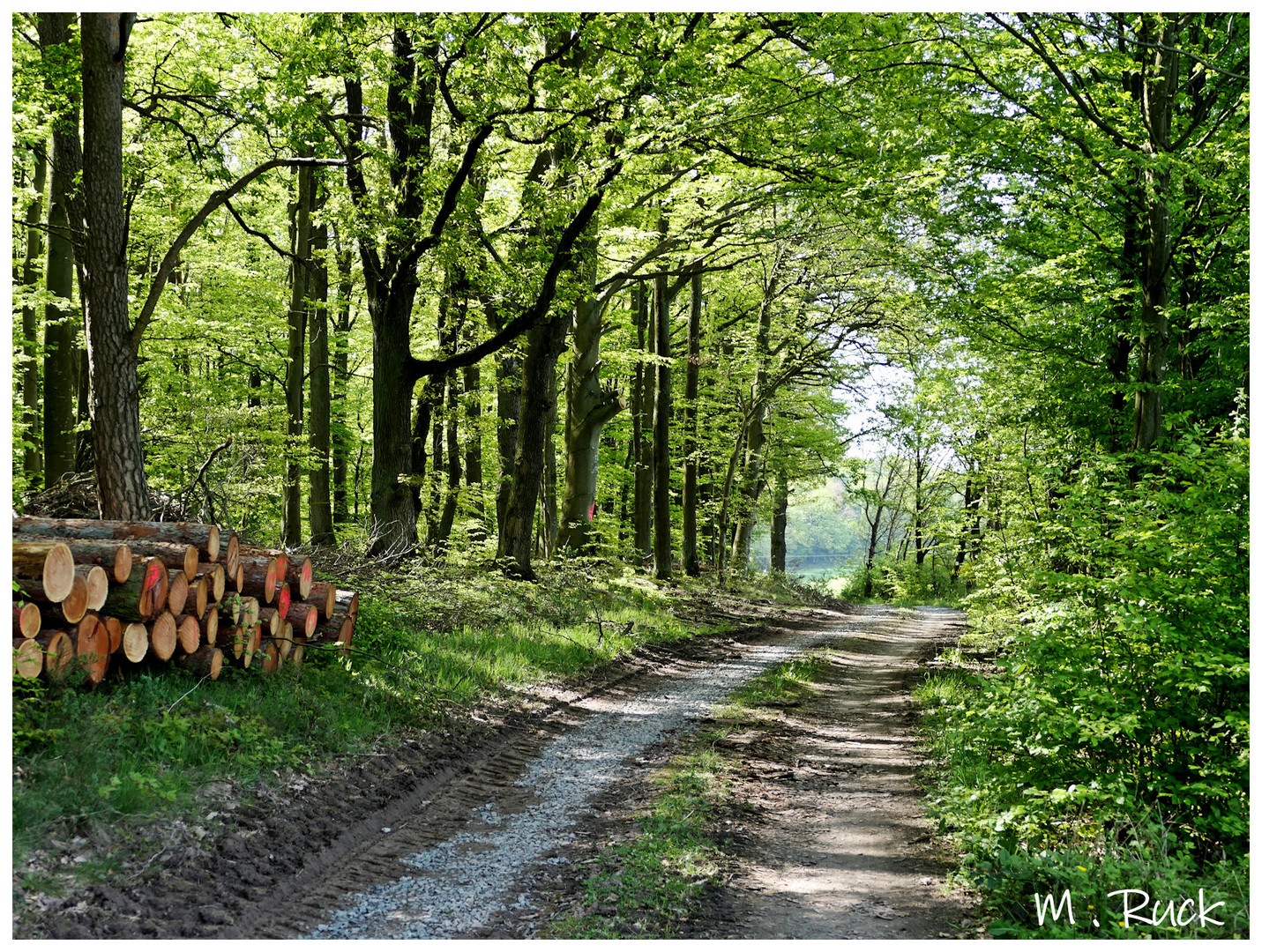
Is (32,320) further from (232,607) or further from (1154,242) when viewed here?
(1154,242)

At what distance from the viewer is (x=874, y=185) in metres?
12.0

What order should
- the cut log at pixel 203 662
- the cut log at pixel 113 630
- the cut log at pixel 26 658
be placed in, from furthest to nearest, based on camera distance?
the cut log at pixel 203 662 < the cut log at pixel 113 630 < the cut log at pixel 26 658

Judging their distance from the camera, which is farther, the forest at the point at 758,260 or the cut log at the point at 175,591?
the cut log at the point at 175,591

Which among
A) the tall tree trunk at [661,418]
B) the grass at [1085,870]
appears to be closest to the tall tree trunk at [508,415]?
the tall tree trunk at [661,418]

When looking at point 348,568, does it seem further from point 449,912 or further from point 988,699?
point 988,699

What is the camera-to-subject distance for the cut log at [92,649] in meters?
→ 5.71

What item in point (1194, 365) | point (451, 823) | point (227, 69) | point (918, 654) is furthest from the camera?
point (918, 654)

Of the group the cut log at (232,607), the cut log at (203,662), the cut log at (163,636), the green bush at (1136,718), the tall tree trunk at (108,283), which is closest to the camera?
the green bush at (1136,718)

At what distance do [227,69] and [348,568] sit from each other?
29.8 ft

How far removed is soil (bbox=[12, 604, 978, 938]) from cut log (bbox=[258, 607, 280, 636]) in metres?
1.56

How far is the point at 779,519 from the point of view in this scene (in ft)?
111

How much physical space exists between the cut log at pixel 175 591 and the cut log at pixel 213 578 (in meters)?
0.23

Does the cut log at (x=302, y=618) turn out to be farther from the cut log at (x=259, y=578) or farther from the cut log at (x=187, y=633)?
the cut log at (x=187, y=633)
